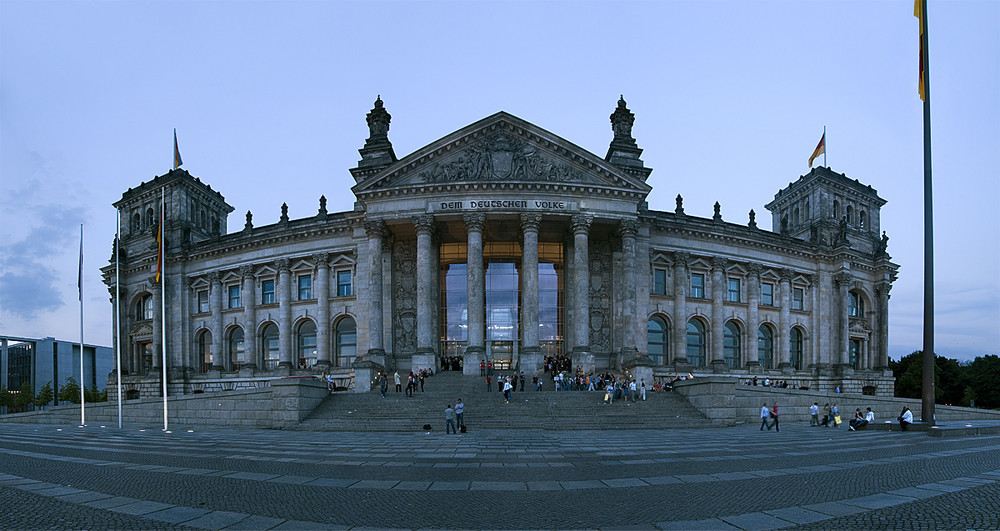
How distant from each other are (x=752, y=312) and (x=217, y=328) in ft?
169

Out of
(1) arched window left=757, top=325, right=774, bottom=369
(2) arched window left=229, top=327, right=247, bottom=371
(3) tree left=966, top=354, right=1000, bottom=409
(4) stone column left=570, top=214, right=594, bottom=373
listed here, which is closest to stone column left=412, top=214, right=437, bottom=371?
(4) stone column left=570, top=214, right=594, bottom=373

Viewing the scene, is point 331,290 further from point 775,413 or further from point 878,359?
point 878,359

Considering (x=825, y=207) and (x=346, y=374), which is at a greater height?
(x=825, y=207)

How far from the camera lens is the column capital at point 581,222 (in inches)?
1918

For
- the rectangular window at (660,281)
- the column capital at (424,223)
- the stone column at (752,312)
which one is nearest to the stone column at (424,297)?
the column capital at (424,223)

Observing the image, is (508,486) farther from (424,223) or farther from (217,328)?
(217,328)

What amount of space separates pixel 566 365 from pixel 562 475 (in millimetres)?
33648

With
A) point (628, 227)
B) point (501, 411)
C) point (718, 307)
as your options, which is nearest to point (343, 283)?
point (628, 227)

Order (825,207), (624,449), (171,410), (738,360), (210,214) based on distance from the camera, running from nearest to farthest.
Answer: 1. (624,449)
2. (171,410)
3. (738,360)
4. (825,207)
5. (210,214)

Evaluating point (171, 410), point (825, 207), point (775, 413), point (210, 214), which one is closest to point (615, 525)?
point (775, 413)

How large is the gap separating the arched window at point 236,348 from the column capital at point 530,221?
32.3 meters

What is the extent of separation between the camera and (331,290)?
58.6 metres

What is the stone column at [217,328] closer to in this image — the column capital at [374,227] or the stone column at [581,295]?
the column capital at [374,227]

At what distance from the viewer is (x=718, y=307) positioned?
6003 cm
